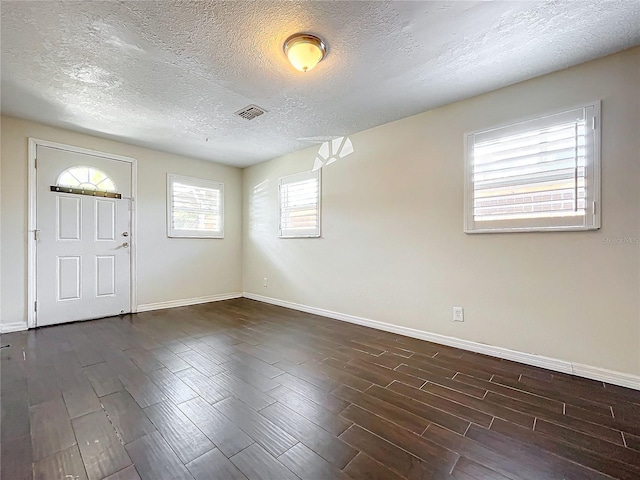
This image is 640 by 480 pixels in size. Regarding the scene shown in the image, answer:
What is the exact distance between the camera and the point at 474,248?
9.08ft

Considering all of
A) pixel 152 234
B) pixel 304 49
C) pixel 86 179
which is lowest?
pixel 152 234

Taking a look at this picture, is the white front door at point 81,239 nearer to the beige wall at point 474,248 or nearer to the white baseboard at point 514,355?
the beige wall at point 474,248

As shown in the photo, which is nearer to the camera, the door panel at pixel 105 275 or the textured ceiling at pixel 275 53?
the textured ceiling at pixel 275 53

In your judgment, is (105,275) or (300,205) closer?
(105,275)

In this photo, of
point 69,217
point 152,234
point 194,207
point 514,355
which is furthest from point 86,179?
point 514,355

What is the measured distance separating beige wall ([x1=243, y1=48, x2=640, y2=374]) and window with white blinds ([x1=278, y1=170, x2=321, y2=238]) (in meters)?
0.15

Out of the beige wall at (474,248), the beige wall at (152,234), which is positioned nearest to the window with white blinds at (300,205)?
the beige wall at (474,248)

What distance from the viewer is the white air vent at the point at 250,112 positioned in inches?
119

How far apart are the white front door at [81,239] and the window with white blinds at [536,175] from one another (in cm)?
452

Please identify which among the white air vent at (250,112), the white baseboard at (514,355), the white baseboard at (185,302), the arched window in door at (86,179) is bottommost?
the white baseboard at (185,302)

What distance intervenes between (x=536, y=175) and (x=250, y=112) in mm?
2823

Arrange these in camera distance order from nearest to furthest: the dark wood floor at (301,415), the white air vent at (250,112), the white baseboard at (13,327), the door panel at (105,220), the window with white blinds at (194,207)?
1. the dark wood floor at (301,415)
2. the white air vent at (250,112)
3. the white baseboard at (13,327)
4. the door panel at (105,220)
5. the window with white blinds at (194,207)

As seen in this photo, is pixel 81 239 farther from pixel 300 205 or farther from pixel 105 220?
pixel 300 205

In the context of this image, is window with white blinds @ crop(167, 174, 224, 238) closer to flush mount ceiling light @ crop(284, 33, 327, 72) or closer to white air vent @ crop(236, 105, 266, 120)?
white air vent @ crop(236, 105, 266, 120)
